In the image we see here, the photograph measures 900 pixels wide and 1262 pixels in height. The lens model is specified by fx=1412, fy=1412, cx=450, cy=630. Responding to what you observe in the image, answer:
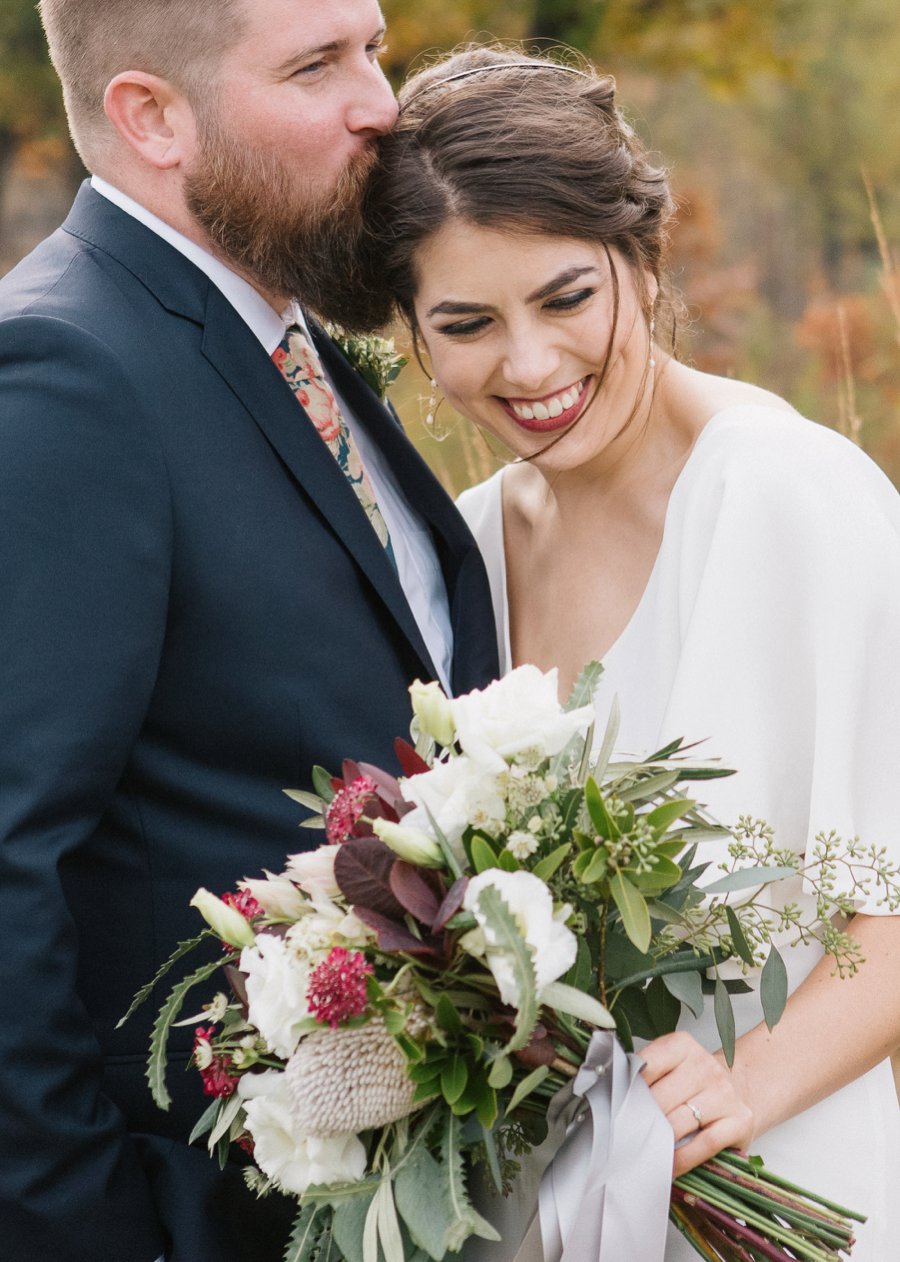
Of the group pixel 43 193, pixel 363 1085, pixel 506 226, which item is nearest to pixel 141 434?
pixel 506 226

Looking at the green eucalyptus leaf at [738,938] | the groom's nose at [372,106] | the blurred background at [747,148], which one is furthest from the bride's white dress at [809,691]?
the blurred background at [747,148]

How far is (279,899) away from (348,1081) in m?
0.26

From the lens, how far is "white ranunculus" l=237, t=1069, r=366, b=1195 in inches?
69.4

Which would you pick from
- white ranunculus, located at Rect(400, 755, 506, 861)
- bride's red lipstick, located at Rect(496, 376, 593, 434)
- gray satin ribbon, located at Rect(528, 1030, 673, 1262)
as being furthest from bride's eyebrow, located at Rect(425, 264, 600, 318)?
gray satin ribbon, located at Rect(528, 1030, 673, 1262)

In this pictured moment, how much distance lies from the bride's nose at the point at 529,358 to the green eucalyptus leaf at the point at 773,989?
124 cm

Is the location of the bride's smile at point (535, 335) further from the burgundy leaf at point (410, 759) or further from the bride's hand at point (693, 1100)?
the bride's hand at point (693, 1100)

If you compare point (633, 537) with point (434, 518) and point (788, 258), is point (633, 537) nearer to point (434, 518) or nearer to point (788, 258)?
point (434, 518)

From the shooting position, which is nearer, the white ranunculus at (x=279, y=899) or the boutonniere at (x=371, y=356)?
the white ranunculus at (x=279, y=899)

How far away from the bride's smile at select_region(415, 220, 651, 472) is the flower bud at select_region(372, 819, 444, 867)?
124 centimetres

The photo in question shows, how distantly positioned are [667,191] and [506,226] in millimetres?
450

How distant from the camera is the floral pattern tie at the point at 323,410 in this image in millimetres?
2605

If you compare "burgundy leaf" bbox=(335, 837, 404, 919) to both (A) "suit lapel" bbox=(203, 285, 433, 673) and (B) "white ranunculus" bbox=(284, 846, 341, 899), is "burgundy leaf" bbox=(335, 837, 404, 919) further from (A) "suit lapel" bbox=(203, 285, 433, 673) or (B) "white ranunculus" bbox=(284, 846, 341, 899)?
(A) "suit lapel" bbox=(203, 285, 433, 673)

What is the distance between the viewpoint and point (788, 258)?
13023 mm

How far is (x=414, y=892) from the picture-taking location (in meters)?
1.71
